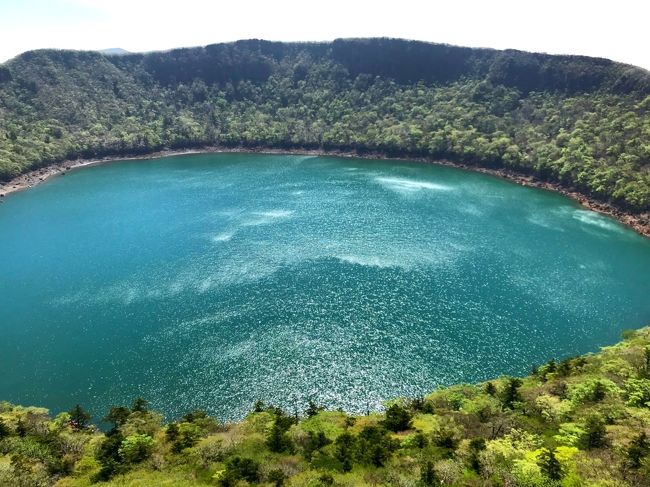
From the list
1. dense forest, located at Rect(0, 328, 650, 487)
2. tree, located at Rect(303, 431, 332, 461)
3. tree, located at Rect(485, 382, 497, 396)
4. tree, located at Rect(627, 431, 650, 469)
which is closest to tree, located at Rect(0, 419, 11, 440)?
dense forest, located at Rect(0, 328, 650, 487)

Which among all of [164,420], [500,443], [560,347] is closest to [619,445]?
[500,443]

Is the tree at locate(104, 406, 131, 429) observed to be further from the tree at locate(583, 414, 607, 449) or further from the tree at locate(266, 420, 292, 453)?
the tree at locate(583, 414, 607, 449)

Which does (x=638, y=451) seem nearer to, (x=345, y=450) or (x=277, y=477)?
(x=345, y=450)

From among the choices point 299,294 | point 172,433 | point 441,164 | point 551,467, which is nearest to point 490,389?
point 551,467

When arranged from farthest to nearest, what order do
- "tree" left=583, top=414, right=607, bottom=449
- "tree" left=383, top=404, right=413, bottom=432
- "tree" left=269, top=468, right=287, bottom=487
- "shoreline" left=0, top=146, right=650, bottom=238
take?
"shoreline" left=0, top=146, right=650, bottom=238
"tree" left=383, top=404, right=413, bottom=432
"tree" left=583, top=414, right=607, bottom=449
"tree" left=269, top=468, right=287, bottom=487

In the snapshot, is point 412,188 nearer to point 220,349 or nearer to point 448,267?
point 448,267

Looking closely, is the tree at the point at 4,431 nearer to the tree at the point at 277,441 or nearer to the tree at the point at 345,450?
the tree at the point at 277,441

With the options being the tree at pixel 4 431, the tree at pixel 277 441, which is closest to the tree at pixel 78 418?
the tree at pixel 4 431
